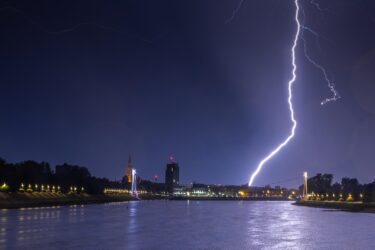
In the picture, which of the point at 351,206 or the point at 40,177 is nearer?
the point at 351,206

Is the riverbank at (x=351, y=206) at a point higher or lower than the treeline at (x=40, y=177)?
lower

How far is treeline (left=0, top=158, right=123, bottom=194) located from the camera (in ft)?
411

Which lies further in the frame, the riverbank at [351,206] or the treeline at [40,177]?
the treeline at [40,177]

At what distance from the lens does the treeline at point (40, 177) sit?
125m

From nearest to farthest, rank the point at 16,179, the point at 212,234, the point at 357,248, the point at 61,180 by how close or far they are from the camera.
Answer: the point at 357,248
the point at 212,234
the point at 16,179
the point at 61,180

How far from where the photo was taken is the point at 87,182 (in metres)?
192

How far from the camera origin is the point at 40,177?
151 meters

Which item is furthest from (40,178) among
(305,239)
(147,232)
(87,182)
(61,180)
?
(305,239)

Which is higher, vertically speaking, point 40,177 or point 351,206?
point 40,177

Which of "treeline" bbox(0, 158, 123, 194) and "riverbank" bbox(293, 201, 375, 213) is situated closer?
"riverbank" bbox(293, 201, 375, 213)

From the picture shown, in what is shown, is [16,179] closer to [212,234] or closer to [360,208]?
[360,208]

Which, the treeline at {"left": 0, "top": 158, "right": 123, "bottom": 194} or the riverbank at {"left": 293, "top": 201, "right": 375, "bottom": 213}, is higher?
the treeline at {"left": 0, "top": 158, "right": 123, "bottom": 194}

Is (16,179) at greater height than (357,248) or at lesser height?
greater

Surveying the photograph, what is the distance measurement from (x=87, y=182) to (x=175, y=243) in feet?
516
